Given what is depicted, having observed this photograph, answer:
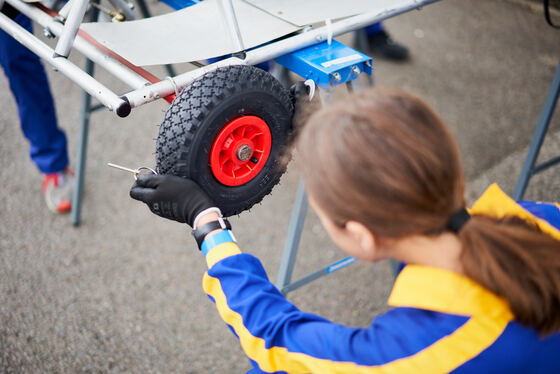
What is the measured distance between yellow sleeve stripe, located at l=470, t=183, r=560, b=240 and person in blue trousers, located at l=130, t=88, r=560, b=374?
0.06 metres

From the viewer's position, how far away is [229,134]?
1002mm

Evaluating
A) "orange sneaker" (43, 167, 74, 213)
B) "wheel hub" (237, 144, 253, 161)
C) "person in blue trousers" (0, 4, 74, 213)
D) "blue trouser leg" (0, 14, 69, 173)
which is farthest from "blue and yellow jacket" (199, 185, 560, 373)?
"orange sneaker" (43, 167, 74, 213)

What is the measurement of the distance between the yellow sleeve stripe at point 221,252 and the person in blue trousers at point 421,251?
202 mm

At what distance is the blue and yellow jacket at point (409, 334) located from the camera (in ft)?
2.38

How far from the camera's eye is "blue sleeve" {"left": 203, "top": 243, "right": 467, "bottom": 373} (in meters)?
0.74

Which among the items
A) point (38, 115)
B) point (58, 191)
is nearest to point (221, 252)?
point (38, 115)

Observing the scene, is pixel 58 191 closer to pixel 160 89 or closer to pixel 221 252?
pixel 160 89

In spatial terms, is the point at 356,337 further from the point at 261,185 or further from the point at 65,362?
the point at 65,362

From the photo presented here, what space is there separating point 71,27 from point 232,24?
1.26ft

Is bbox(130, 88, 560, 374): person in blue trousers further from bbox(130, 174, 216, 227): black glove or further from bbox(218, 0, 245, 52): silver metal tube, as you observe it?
bbox(218, 0, 245, 52): silver metal tube

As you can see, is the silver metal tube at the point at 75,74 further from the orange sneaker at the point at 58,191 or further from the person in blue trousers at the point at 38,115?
the orange sneaker at the point at 58,191

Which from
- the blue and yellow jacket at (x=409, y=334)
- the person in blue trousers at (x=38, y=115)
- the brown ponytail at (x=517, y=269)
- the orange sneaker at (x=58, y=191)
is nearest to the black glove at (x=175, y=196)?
the blue and yellow jacket at (x=409, y=334)

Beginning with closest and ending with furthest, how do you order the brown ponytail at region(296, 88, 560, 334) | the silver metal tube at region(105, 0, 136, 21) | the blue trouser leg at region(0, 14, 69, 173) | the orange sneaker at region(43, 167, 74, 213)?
the brown ponytail at region(296, 88, 560, 334), the silver metal tube at region(105, 0, 136, 21), the blue trouser leg at region(0, 14, 69, 173), the orange sneaker at region(43, 167, 74, 213)

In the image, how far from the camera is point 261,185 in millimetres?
1106
